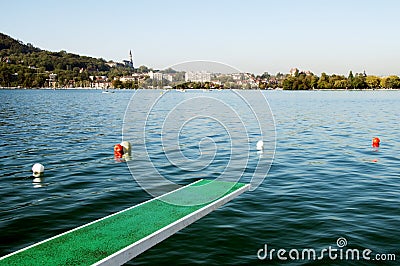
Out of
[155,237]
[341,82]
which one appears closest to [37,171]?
[155,237]

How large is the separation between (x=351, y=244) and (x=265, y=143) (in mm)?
13777

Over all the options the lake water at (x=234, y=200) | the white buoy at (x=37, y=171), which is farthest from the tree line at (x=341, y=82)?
the white buoy at (x=37, y=171)

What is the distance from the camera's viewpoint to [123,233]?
7.49m

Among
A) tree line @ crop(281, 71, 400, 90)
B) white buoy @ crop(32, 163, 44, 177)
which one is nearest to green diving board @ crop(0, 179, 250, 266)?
white buoy @ crop(32, 163, 44, 177)

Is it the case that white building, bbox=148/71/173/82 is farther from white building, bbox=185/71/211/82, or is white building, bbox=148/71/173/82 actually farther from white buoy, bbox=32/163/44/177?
white buoy, bbox=32/163/44/177

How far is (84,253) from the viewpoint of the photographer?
21.6 ft

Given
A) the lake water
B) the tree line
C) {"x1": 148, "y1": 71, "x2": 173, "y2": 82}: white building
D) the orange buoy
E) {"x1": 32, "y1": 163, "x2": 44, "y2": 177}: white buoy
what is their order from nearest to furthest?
the lake water < {"x1": 148, "y1": 71, "x2": 173, "y2": 82}: white building < {"x1": 32, "y1": 163, "x2": 44, "y2": 177}: white buoy < the orange buoy < the tree line

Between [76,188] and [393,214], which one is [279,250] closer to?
[393,214]

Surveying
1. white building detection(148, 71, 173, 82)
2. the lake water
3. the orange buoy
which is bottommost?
the lake water

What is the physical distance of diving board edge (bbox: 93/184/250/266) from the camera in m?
6.48

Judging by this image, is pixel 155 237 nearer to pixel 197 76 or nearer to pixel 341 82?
pixel 197 76

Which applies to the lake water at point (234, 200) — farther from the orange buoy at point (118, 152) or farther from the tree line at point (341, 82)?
the tree line at point (341, 82)

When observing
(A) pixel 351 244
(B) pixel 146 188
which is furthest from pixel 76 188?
(A) pixel 351 244

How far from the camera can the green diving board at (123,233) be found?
21.2 feet
